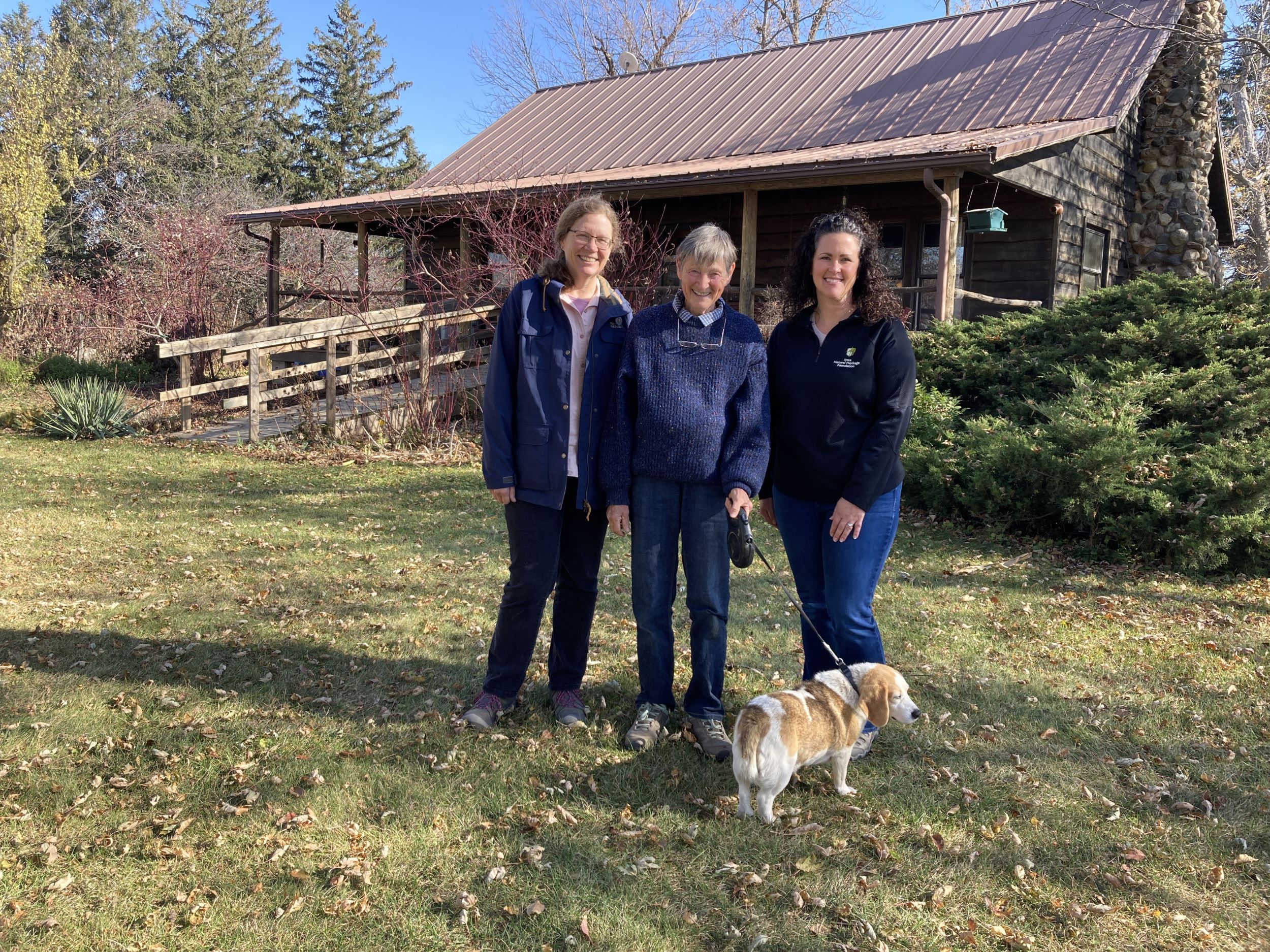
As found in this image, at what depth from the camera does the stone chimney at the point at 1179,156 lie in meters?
13.6

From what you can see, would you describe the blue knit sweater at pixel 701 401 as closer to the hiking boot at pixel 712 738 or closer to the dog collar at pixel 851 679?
the dog collar at pixel 851 679

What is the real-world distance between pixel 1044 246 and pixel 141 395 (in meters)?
14.7

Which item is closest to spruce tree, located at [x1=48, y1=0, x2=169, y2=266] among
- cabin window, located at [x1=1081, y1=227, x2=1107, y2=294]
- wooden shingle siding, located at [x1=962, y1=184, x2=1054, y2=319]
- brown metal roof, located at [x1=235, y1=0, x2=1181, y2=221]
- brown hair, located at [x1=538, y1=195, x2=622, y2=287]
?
brown metal roof, located at [x1=235, y1=0, x2=1181, y2=221]

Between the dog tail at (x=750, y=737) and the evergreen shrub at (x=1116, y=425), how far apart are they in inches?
178

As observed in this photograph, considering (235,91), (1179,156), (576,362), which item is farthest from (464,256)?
(235,91)

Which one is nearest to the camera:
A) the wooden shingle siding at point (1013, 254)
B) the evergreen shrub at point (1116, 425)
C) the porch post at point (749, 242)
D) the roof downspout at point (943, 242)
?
the evergreen shrub at point (1116, 425)

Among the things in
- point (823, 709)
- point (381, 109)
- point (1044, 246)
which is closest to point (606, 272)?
point (1044, 246)

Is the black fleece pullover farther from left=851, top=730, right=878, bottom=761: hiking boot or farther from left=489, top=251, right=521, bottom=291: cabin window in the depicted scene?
left=489, top=251, right=521, bottom=291: cabin window

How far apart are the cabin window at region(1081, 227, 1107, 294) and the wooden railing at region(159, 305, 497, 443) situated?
28.4 feet

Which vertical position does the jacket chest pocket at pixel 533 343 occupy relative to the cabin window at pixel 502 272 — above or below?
below

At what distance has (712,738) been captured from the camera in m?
3.46

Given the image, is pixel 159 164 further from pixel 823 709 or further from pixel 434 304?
pixel 823 709

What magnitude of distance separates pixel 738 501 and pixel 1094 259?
1295cm

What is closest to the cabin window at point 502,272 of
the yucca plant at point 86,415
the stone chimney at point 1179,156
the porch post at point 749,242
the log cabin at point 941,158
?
the log cabin at point 941,158
